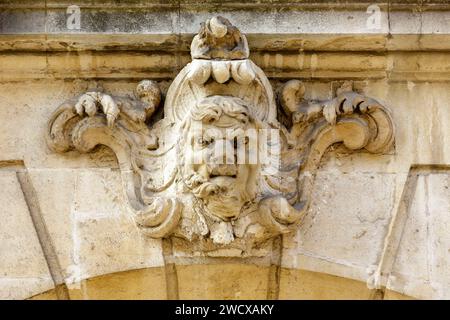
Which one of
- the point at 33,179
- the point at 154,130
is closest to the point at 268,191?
the point at 154,130

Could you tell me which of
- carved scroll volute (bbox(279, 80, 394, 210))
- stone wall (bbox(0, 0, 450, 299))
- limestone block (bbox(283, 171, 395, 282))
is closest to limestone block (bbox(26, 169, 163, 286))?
stone wall (bbox(0, 0, 450, 299))

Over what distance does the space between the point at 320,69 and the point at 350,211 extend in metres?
0.56

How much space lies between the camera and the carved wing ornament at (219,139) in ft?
14.6

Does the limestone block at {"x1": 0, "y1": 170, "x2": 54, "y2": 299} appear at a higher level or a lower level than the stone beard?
lower

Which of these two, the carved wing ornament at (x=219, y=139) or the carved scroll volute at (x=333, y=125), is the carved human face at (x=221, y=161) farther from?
the carved scroll volute at (x=333, y=125)

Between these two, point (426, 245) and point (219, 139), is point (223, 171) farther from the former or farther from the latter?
point (426, 245)

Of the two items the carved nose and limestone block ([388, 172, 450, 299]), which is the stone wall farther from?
the carved nose

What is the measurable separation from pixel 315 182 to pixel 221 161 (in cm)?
43

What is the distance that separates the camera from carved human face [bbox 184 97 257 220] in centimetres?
441

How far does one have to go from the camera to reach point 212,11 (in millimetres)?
4684

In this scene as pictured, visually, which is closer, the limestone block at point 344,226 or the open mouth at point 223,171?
the open mouth at point 223,171

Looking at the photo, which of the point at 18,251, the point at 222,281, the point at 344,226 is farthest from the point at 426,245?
the point at 18,251

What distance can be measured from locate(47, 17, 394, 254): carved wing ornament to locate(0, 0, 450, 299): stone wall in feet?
0.23

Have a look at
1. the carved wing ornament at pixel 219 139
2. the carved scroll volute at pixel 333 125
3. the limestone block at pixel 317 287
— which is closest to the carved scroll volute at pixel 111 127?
the carved wing ornament at pixel 219 139
